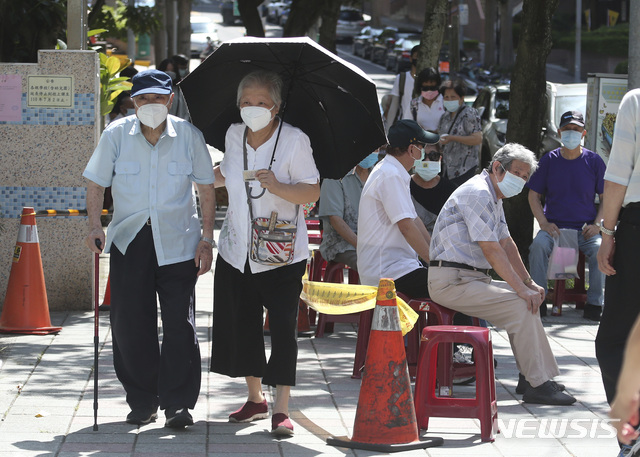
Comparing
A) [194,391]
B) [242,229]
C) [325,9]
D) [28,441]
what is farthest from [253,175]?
[325,9]

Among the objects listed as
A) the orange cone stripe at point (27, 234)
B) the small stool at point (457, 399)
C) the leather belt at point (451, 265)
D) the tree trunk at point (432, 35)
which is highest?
the tree trunk at point (432, 35)

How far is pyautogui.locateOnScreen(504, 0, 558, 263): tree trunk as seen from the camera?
10859mm

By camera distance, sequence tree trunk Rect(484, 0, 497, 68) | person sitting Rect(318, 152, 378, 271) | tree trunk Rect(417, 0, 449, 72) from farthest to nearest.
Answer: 1. tree trunk Rect(484, 0, 497, 68)
2. tree trunk Rect(417, 0, 449, 72)
3. person sitting Rect(318, 152, 378, 271)

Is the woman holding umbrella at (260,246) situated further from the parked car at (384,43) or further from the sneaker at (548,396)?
the parked car at (384,43)

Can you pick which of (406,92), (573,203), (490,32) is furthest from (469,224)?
(490,32)

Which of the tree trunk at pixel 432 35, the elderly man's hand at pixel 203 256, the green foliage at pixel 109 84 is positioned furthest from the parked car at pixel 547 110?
the elderly man's hand at pixel 203 256

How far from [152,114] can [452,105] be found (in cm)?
603

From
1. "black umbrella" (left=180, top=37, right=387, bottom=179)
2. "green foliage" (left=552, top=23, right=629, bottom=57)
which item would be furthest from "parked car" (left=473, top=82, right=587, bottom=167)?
"green foliage" (left=552, top=23, right=629, bottom=57)

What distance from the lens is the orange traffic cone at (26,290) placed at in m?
7.90

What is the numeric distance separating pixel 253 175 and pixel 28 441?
175 centimetres

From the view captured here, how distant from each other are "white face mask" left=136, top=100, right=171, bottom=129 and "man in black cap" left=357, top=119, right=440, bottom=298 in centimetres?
188

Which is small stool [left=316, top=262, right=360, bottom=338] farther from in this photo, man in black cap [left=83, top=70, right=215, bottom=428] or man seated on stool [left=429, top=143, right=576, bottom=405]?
man in black cap [left=83, top=70, right=215, bottom=428]

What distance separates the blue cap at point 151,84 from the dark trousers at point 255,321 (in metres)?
0.95

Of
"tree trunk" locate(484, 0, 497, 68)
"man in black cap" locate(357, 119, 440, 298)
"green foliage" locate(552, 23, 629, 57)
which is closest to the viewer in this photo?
"man in black cap" locate(357, 119, 440, 298)
